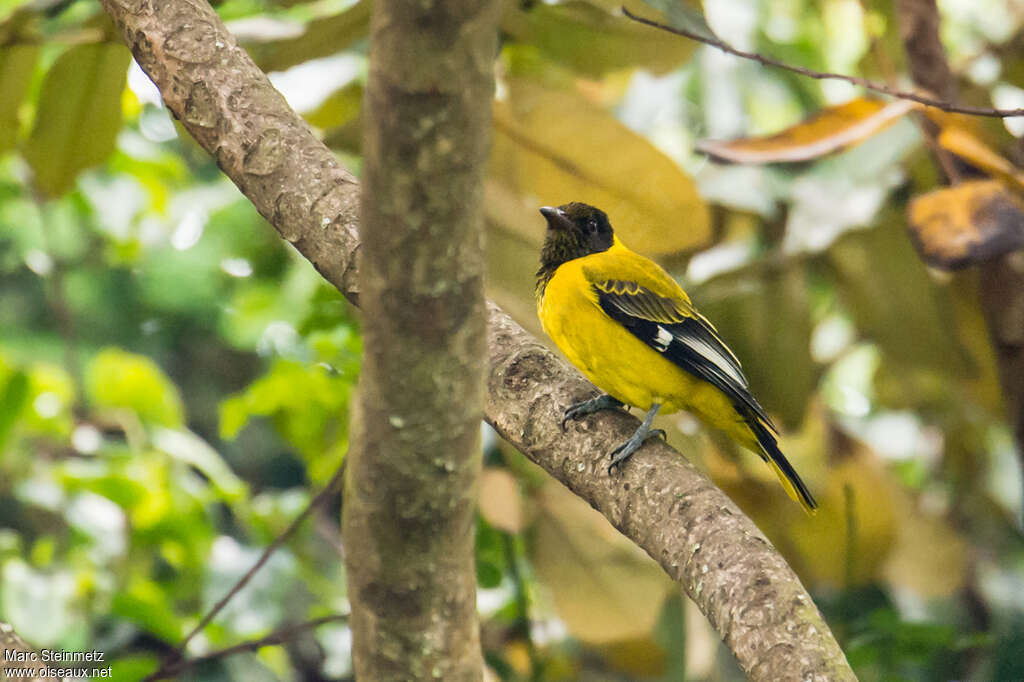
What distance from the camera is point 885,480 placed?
3045mm

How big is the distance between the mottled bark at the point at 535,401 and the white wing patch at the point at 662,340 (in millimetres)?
482

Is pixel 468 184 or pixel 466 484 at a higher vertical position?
pixel 468 184

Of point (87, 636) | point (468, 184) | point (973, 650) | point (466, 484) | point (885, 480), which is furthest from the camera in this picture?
point (885, 480)

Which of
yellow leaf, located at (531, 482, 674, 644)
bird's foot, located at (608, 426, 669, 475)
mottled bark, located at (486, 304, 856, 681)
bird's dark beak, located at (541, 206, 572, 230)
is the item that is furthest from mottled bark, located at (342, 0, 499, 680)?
bird's dark beak, located at (541, 206, 572, 230)

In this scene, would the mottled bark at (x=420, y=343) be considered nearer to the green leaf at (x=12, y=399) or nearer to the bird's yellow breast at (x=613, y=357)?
the bird's yellow breast at (x=613, y=357)

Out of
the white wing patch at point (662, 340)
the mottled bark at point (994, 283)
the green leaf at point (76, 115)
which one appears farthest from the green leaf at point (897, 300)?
the green leaf at point (76, 115)

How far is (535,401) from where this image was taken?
1.73 meters

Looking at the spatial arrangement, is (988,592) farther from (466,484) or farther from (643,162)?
(466,484)

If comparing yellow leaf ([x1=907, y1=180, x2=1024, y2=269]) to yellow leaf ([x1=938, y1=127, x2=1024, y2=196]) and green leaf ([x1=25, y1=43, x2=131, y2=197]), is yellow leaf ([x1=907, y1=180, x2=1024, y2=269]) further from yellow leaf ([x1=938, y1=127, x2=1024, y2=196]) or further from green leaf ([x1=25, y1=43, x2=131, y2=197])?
green leaf ([x1=25, y1=43, x2=131, y2=197])

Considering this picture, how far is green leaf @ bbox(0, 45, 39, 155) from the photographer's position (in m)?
2.34

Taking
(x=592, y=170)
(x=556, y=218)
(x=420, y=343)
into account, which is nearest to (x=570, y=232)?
(x=556, y=218)

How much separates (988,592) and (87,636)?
2539 mm

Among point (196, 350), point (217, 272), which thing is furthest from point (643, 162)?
point (196, 350)

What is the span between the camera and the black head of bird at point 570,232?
2592 millimetres
